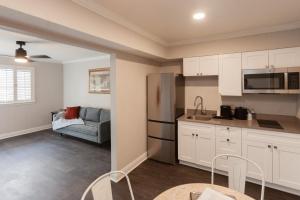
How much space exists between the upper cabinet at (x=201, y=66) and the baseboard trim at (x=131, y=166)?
194cm

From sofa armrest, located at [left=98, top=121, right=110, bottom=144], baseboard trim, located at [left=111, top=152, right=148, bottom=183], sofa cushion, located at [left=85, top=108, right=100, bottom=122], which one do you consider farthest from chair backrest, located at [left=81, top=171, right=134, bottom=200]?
sofa cushion, located at [left=85, top=108, right=100, bottom=122]

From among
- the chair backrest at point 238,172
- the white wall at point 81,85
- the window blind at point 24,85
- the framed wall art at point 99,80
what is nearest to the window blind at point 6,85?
the window blind at point 24,85

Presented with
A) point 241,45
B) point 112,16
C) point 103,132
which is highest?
point 112,16

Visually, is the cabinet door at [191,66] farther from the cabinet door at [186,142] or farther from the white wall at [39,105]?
the white wall at [39,105]

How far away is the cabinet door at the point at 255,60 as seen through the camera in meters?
2.86

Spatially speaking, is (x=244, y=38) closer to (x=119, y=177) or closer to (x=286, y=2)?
(x=286, y=2)

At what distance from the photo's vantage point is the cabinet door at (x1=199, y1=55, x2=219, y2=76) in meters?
3.29

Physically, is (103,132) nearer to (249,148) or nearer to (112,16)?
(112,16)

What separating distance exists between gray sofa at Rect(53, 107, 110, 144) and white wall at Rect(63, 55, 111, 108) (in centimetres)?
42

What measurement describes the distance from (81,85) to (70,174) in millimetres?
3630

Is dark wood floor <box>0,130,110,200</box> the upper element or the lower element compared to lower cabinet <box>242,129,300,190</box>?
lower

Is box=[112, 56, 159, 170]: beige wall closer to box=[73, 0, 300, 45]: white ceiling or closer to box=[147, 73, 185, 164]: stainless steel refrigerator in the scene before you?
box=[147, 73, 185, 164]: stainless steel refrigerator

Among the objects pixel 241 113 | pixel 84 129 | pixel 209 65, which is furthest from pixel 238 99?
pixel 84 129

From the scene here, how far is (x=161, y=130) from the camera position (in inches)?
140
